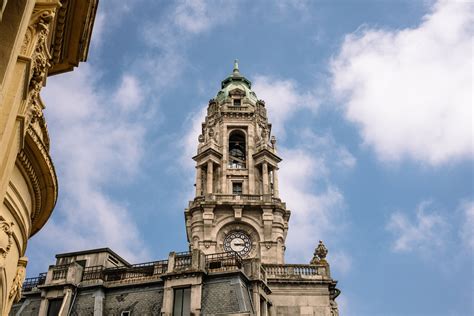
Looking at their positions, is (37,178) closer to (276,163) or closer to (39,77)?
(39,77)

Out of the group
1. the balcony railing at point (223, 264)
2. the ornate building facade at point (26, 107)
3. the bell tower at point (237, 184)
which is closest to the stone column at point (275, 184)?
the bell tower at point (237, 184)

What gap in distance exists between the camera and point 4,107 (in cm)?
955

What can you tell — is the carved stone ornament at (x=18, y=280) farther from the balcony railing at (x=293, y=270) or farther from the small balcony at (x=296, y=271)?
the balcony railing at (x=293, y=270)

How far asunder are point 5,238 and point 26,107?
307cm

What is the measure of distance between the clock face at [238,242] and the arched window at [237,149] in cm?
895

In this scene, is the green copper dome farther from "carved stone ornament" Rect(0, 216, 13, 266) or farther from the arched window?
"carved stone ornament" Rect(0, 216, 13, 266)

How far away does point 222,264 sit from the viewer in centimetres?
3653

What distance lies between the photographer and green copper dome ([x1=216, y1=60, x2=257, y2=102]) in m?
61.6

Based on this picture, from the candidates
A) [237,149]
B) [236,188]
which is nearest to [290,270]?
[236,188]

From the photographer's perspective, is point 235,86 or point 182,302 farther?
point 235,86

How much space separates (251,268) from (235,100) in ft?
92.0

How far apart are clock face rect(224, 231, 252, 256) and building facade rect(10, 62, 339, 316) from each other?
0.09 meters

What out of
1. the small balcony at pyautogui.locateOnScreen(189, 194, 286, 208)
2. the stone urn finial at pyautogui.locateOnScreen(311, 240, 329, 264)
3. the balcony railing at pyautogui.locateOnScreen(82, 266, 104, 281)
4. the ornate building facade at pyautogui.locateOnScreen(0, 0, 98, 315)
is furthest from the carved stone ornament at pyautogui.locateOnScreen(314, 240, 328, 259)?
the ornate building facade at pyautogui.locateOnScreen(0, 0, 98, 315)

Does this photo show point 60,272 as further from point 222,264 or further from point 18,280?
point 18,280
